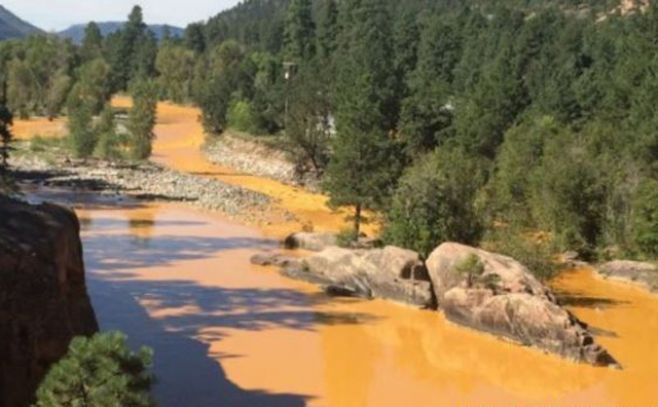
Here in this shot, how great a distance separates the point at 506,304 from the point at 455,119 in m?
34.0

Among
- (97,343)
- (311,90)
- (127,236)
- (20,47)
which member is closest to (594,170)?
(127,236)

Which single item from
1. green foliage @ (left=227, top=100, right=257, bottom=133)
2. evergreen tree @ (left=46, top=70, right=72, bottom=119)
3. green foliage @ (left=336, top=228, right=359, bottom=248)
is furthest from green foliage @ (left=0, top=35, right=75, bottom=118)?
green foliage @ (left=336, top=228, right=359, bottom=248)

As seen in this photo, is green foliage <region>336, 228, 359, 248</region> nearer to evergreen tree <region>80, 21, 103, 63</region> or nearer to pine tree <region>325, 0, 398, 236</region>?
pine tree <region>325, 0, 398, 236</region>

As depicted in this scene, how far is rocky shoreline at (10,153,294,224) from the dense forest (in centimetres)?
432

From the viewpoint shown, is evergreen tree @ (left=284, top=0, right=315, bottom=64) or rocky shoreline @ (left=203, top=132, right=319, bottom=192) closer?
rocky shoreline @ (left=203, top=132, right=319, bottom=192)

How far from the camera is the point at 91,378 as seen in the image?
13.5 metres

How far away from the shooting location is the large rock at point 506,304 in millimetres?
28984

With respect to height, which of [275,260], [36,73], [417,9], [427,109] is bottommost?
[275,260]

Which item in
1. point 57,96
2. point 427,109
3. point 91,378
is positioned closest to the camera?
point 91,378

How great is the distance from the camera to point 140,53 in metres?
140

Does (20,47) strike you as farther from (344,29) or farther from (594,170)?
(594,170)

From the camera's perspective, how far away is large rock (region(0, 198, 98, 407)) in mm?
16906

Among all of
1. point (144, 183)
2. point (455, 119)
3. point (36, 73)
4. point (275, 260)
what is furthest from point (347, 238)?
point (36, 73)

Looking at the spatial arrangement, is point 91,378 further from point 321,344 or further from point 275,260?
point 275,260
